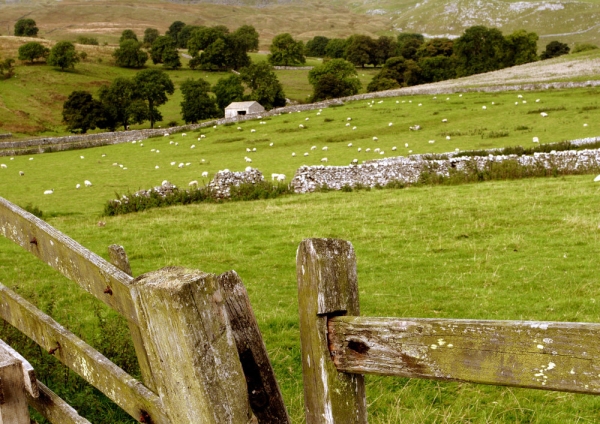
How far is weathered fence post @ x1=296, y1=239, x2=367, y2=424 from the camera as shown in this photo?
2.69 meters

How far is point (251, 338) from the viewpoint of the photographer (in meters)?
2.88

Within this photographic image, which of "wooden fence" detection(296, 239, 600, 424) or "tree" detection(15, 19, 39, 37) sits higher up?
"tree" detection(15, 19, 39, 37)

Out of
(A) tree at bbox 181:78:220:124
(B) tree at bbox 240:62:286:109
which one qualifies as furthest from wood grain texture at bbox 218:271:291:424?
(B) tree at bbox 240:62:286:109

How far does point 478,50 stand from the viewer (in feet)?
294

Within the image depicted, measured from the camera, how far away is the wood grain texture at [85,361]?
2.89 meters

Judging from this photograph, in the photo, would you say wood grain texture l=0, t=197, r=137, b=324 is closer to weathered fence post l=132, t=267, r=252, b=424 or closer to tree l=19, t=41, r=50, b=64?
weathered fence post l=132, t=267, r=252, b=424

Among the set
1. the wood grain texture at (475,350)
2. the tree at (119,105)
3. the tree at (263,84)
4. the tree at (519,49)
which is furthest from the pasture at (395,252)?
the tree at (519,49)

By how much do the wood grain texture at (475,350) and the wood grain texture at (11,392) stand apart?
1873 millimetres

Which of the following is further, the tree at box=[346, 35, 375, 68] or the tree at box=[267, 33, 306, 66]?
the tree at box=[267, 33, 306, 66]

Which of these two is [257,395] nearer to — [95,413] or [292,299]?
[95,413]

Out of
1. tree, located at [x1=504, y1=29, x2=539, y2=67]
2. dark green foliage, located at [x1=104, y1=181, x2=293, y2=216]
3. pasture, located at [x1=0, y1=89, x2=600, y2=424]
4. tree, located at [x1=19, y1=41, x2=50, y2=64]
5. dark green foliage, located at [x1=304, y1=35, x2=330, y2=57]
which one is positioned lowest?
dark green foliage, located at [x1=104, y1=181, x2=293, y2=216]

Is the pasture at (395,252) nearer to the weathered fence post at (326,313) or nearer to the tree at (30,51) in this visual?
the weathered fence post at (326,313)

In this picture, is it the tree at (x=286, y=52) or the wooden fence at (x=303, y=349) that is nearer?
the wooden fence at (x=303, y=349)

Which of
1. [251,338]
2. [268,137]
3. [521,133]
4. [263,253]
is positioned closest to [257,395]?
[251,338]
